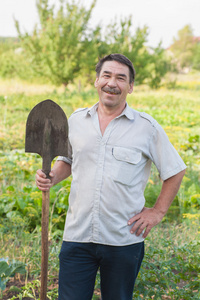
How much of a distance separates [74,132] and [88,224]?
0.52m

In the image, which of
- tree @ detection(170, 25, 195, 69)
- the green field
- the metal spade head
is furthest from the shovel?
tree @ detection(170, 25, 195, 69)

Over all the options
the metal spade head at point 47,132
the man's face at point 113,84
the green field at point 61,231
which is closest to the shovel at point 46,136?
the metal spade head at point 47,132

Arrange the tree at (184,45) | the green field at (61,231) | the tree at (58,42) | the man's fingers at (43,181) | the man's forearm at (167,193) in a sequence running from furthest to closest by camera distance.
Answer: the tree at (184,45) < the tree at (58,42) < the green field at (61,231) < the man's forearm at (167,193) < the man's fingers at (43,181)

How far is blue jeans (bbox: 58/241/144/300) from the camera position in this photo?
6.23 feet

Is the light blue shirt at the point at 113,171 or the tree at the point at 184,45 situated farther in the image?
the tree at the point at 184,45

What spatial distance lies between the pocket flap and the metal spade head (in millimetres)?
271

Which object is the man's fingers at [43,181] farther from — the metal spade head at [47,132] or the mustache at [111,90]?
the mustache at [111,90]

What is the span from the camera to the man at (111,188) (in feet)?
6.22

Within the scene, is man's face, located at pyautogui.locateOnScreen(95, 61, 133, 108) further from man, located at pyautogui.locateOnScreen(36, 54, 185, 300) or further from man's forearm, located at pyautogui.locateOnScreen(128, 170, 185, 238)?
man's forearm, located at pyautogui.locateOnScreen(128, 170, 185, 238)

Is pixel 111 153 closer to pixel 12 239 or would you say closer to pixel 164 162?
pixel 164 162

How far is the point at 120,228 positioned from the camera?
1.89 metres

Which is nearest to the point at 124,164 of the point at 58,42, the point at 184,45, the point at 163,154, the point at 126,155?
the point at 126,155

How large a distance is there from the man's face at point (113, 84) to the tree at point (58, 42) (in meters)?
15.3

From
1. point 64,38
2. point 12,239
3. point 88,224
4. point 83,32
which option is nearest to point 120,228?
point 88,224
